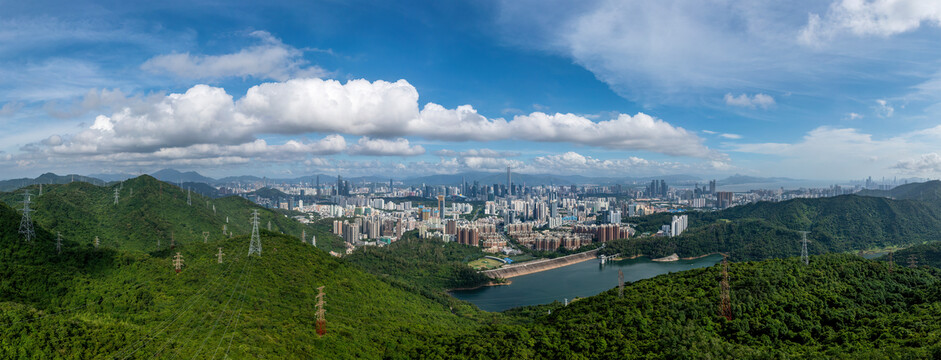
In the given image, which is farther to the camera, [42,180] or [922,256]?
[42,180]

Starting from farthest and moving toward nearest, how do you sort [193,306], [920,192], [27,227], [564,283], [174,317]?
[920,192] < [564,283] < [27,227] < [193,306] < [174,317]

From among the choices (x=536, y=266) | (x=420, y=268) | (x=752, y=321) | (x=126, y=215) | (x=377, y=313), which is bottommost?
(x=536, y=266)

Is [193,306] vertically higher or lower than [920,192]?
lower

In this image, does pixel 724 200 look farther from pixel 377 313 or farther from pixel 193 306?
pixel 193 306

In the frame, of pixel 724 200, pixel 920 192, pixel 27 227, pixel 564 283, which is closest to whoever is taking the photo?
pixel 27 227

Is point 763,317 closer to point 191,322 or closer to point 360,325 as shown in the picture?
point 360,325

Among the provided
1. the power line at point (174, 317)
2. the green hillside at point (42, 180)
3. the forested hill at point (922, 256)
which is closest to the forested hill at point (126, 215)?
the power line at point (174, 317)

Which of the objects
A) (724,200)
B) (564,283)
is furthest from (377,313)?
(724,200)

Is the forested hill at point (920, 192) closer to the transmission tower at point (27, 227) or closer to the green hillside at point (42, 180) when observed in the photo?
the transmission tower at point (27, 227)
